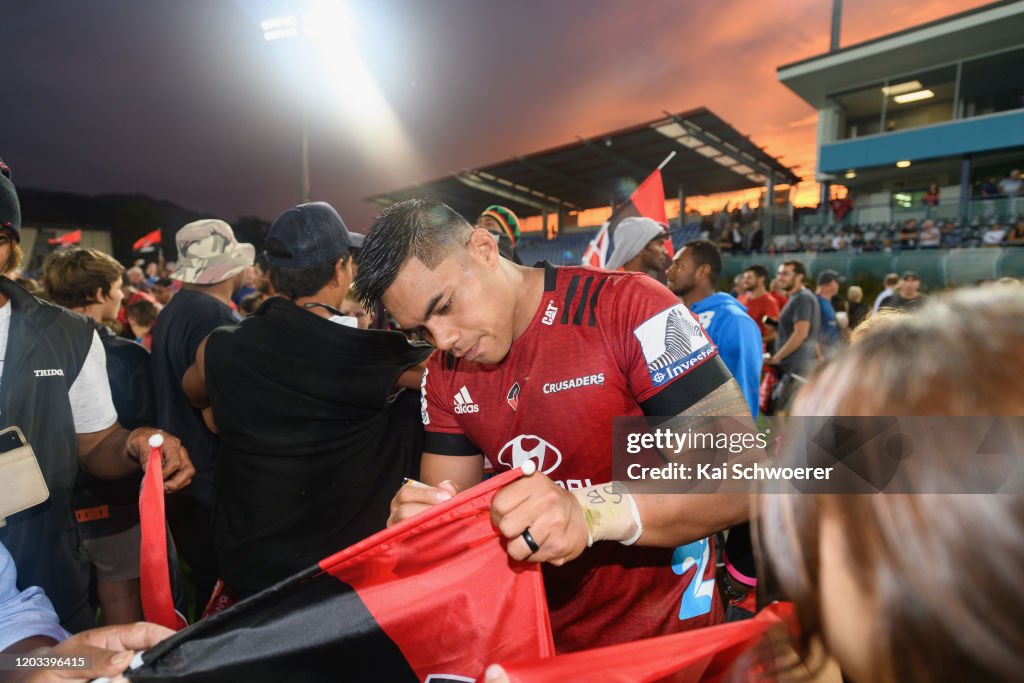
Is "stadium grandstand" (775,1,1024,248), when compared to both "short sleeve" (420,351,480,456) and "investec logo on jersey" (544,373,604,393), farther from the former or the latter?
"short sleeve" (420,351,480,456)

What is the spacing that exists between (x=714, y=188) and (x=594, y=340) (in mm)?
34014

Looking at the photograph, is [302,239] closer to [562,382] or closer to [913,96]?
[562,382]

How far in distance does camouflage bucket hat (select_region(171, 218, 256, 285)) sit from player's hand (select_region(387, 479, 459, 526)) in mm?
2312

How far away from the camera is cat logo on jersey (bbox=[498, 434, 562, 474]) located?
1.67 meters

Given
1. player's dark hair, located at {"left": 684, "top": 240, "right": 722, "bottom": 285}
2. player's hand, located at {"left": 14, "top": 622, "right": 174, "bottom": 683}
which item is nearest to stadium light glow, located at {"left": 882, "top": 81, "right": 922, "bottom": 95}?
player's dark hair, located at {"left": 684, "top": 240, "right": 722, "bottom": 285}

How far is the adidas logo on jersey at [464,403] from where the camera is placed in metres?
1.78

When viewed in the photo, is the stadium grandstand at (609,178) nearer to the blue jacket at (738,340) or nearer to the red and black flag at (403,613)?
A: the blue jacket at (738,340)

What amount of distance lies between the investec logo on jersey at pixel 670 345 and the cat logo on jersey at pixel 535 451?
15.5 inches

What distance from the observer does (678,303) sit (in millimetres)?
1596

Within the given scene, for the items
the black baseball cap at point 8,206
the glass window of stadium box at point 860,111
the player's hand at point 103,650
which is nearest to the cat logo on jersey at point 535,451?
the player's hand at point 103,650

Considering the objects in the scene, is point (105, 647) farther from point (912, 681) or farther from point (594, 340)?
point (912, 681)

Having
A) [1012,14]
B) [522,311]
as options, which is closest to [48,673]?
[522,311]

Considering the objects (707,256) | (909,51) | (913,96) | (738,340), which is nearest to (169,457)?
(738,340)

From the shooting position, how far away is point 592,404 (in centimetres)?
160
